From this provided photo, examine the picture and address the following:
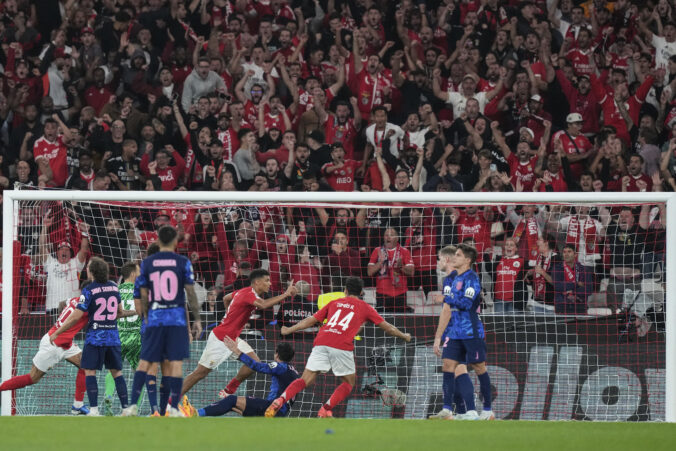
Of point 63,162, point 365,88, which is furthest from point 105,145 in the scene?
point 365,88

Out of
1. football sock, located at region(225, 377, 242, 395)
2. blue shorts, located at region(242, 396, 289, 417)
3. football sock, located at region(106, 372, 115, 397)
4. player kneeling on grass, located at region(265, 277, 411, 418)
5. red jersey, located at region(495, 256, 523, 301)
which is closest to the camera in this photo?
blue shorts, located at region(242, 396, 289, 417)

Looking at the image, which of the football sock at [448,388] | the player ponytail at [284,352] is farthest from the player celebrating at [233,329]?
the football sock at [448,388]

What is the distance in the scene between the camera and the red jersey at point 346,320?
37.9 ft

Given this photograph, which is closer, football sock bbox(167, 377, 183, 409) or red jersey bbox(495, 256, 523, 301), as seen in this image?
football sock bbox(167, 377, 183, 409)

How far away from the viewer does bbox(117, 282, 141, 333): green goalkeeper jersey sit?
12.1 meters

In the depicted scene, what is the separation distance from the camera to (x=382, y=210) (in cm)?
1429

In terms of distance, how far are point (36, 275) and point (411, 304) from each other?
15.8 feet

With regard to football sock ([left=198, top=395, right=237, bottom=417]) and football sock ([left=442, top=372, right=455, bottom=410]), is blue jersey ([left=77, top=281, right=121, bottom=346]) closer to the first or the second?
football sock ([left=198, top=395, right=237, bottom=417])

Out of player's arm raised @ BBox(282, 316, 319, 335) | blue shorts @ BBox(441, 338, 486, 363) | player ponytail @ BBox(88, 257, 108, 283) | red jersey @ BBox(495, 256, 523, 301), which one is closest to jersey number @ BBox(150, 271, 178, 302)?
player ponytail @ BBox(88, 257, 108, 283)

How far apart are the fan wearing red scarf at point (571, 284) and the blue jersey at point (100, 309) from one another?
17.2 feet

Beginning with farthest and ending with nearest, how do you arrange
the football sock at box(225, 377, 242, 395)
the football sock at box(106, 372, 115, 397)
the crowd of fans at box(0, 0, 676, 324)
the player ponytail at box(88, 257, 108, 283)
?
the crowd of fans at box(0, 0, 676, 324), the football sock at box(106, 372, 115, 397), the football sock at box(225, 377, 242, 395), the player ponytail at box(88, 257, 108, 283)

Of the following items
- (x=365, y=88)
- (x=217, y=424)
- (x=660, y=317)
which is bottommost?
(x=217, y=424)

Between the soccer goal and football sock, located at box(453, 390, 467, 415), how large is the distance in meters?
1.24

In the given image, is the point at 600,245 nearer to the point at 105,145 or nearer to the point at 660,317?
the point at 660,317
